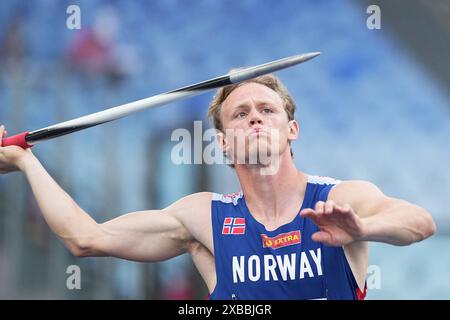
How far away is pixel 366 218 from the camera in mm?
2629

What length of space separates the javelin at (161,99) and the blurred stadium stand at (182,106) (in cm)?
110

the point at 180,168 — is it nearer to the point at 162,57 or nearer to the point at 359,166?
the point at 162,57

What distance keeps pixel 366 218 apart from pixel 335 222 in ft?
0.96

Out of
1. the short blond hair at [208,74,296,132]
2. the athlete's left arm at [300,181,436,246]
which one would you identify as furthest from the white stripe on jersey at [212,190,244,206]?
the athlete's left arm at [300,181,436,246]

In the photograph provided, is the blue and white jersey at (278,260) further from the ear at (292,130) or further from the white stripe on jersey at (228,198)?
the ear at (292,130)

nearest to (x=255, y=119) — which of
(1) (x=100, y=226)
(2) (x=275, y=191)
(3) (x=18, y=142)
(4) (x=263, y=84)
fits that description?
(4) (x=263, y=84)

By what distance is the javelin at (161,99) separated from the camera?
113 inches

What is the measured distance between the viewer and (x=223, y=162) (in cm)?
405

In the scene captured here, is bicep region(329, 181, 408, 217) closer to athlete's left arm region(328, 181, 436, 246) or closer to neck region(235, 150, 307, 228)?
athlete's left arm region(328, 181, 436, 246)

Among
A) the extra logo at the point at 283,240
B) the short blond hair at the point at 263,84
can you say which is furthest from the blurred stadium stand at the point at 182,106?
the extra logo at the point at 283,240

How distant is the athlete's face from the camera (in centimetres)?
318

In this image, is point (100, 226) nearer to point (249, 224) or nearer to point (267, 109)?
point (249, 224)

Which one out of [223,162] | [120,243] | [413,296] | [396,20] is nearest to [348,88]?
[396,20]

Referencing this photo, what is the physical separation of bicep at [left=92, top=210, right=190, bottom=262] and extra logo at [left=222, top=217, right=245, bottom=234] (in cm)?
20
